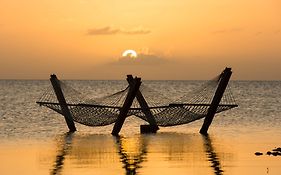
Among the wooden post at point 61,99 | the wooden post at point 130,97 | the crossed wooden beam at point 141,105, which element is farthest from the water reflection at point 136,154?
the wooden post at point 61,99

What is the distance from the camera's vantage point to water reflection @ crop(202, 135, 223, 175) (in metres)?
18.0

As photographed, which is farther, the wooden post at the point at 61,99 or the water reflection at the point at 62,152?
the wooden post at the point at 61,99

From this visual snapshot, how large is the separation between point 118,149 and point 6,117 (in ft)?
70.9

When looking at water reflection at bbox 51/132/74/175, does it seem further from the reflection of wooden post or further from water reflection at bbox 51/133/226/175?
the reflection of wooden post

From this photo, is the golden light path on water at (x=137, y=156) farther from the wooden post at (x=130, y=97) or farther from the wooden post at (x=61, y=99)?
the wooden post at (x=61, y=99)

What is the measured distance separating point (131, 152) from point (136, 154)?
2.41 ft

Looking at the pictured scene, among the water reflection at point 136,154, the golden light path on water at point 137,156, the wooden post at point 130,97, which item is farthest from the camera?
the wooden post at point 130,97

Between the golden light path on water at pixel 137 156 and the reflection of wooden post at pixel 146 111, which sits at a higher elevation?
the reflection of wooden post at pixel 146 111

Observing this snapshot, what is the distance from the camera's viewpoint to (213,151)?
22.5 m

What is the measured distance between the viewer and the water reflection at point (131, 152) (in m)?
18.8

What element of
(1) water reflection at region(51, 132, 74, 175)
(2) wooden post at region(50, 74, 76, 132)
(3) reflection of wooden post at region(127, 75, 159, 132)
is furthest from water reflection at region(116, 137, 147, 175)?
(2) wooden post at region(50, 74, 76, 132)

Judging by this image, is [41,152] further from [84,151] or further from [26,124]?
[26,124]

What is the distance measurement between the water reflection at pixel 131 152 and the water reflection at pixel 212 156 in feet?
6.14

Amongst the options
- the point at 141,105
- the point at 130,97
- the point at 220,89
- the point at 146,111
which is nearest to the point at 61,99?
the point at 141,105
